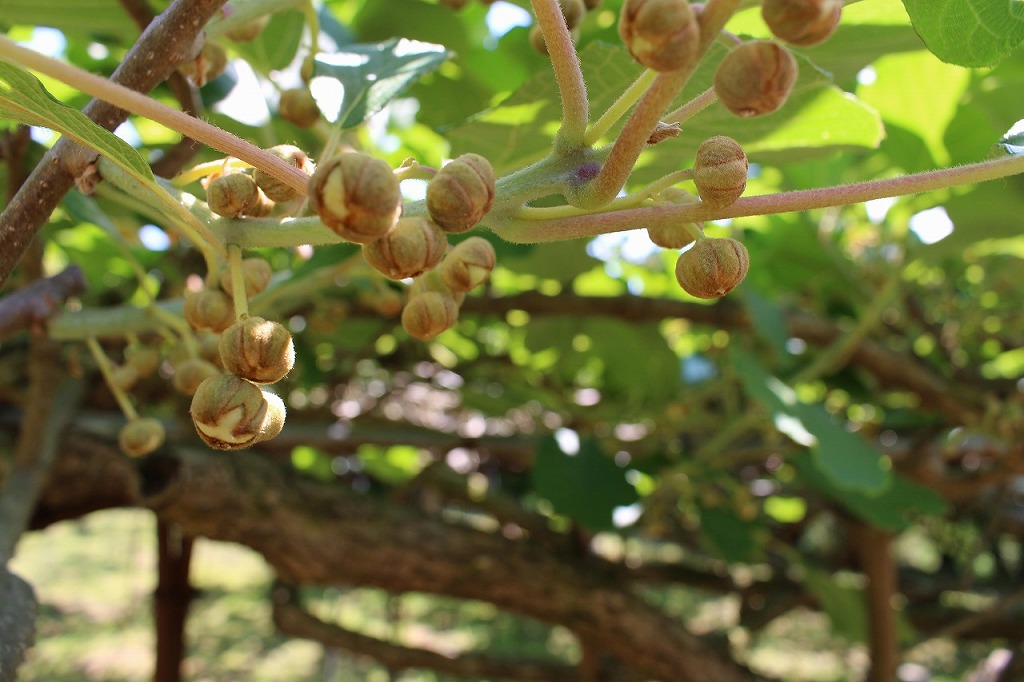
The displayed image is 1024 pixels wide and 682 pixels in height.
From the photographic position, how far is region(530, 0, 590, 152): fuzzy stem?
16.7 inches

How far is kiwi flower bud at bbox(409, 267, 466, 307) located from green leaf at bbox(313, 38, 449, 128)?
15cm

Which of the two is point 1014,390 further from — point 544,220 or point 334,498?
point 544,220

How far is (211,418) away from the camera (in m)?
0.50

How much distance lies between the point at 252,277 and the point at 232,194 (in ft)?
0.36

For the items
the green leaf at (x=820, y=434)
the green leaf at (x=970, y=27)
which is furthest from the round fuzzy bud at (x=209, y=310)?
the green leaf at (x=820, y=434)

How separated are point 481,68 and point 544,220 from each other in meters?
1.12

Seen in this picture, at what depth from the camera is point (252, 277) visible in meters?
0.63

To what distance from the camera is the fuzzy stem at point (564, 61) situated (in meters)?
0.43

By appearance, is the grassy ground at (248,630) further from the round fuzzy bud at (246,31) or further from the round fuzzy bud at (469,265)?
the round fuzzy bud at (469,265)

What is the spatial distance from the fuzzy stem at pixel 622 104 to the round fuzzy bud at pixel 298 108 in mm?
479

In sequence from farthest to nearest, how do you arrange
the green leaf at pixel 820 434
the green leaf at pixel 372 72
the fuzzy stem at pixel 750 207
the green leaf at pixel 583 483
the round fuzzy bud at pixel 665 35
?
the green leaf at pixel 583 483 → the green leaf at pixel 820 434 → the green leaf at pixel 372 72 → the fuzzy stem at pixel 750 207 → the round fuzzy bud at pixel 665 35

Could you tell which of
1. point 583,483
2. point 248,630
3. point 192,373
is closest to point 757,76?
point 192,373

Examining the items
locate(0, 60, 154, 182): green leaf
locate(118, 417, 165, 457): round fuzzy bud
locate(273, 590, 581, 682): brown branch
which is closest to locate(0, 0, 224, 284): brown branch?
locate(0, 60, 154, 182): green leaf

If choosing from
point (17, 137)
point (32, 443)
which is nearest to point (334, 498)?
point (32, 443)
